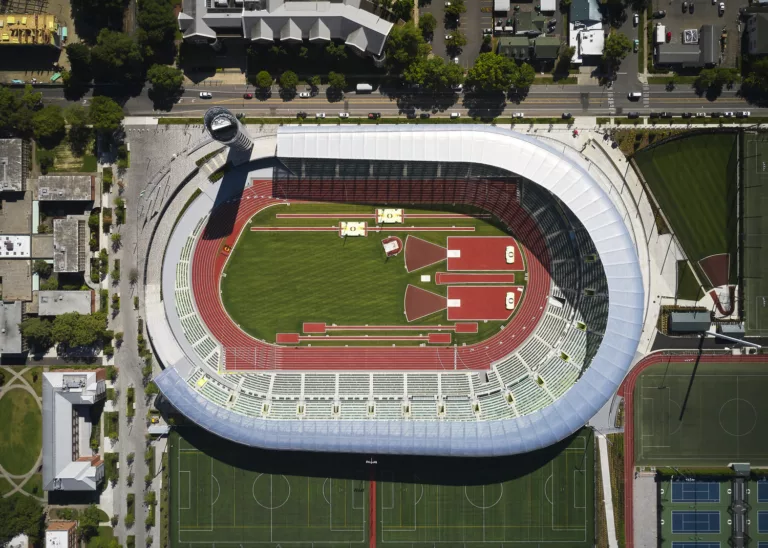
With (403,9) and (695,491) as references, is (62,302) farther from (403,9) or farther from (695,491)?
(695,491)

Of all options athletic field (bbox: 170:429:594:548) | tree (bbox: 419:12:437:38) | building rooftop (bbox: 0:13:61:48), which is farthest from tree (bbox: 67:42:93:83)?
athletic field (bbox: 170:429:594:548)

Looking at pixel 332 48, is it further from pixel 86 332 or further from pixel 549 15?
pixel 86 332

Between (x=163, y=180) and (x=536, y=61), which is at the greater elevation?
(x=536, y=61)

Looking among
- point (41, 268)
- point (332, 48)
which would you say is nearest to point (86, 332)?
point (41, 268)

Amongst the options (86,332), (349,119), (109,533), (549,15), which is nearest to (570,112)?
(549,15)

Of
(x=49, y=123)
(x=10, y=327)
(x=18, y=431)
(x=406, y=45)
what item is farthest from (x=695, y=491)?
(x=49, y=123)

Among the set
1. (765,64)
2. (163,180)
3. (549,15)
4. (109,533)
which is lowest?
(109,533)
